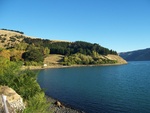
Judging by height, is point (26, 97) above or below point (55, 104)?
above

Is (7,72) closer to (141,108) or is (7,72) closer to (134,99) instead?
(141,108)

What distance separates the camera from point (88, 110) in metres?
51.3

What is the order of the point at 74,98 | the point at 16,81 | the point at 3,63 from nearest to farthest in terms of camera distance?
the point at 16,81 < the point at 3,63 < the point at 74,98

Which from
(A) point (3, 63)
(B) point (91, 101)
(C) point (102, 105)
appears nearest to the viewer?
(A) point (3, 63)

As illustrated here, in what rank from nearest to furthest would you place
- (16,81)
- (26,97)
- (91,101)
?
(26,97) < (16,81) < (91,101)

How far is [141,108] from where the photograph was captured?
51062 mm

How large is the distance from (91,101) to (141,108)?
12.5 m

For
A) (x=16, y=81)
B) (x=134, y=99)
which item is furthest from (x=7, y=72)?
(x=134, y=99)

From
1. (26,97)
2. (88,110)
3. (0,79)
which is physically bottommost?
(88,110)

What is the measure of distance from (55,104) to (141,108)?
18843 millimetres

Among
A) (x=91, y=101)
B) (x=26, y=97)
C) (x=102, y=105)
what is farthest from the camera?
(x=91, y=101)

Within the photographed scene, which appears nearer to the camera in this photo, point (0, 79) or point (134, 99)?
point (0, 79)

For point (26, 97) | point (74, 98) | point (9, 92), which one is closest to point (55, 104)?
point (74, 98)

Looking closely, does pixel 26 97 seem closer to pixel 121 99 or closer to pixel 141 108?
pixel 141 108
